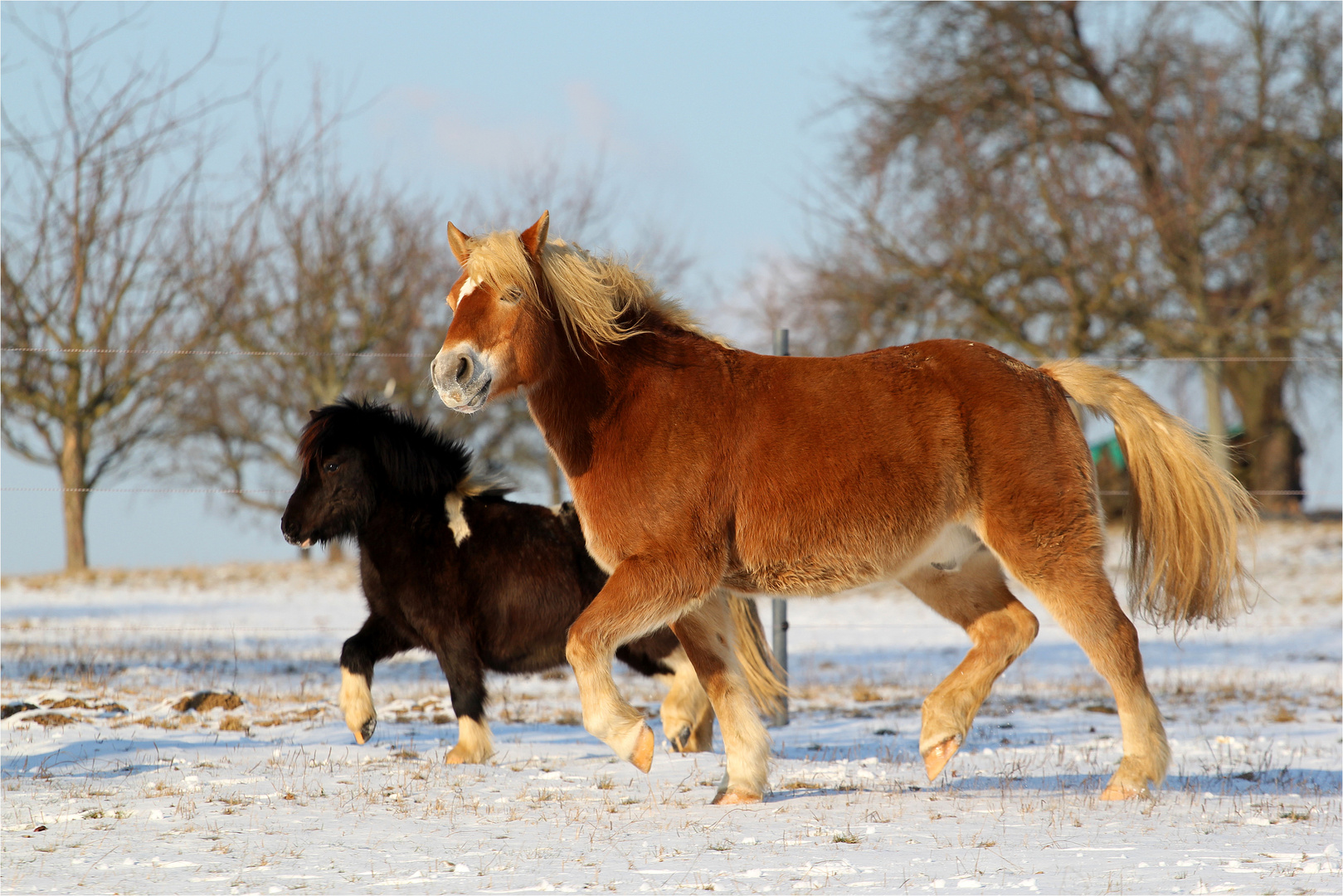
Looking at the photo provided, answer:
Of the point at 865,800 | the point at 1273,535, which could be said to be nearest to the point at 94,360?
the point at 865,800

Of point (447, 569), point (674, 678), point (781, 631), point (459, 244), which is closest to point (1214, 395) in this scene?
point (781, 631)

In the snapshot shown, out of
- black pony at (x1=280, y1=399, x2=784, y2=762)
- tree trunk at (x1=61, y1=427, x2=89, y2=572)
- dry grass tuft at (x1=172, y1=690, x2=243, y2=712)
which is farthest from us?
tree trunk at (x1=61, y1=427, x2=89, y2=572)

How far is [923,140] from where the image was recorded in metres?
20.5

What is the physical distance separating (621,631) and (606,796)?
1.06m

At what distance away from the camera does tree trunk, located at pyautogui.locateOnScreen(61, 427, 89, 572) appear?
15828mm

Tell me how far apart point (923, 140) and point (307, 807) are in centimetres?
1826

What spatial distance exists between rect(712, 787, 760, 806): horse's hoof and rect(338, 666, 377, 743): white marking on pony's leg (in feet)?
6.15

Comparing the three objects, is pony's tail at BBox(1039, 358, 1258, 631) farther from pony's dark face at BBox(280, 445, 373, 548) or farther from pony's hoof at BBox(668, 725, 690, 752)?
pony's dark face at BBox(280, 445, 373, 548)

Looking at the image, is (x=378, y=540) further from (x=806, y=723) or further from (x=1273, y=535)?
(x=1273, y=535)

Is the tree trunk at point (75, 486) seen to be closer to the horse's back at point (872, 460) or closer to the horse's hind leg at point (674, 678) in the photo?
the horse's hind leg at point (674, 678)

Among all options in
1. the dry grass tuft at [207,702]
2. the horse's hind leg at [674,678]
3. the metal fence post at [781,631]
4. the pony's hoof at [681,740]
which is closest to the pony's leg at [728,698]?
the horse's hind leg at [674,678]

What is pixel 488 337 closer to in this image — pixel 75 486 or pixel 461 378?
pixel 461 378

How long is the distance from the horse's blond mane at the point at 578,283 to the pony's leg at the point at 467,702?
197 cm

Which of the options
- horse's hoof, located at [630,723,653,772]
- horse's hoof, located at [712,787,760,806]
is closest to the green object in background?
horse's hoof, located at [712,787,760,806]
